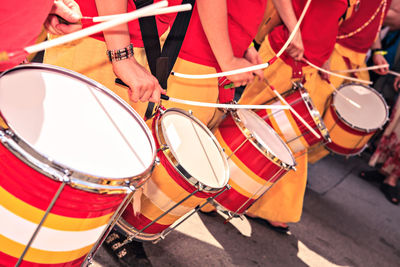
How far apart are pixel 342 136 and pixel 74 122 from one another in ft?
7.62

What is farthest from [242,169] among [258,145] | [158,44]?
[158,44]

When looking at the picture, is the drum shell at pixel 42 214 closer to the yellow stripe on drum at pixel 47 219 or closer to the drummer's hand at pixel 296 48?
the yellow stripe on drum at pixel 47 219

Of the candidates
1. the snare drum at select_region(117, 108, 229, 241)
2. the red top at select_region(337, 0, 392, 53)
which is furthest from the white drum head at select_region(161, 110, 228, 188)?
the red top at select_region(337, 0, 392, 53)

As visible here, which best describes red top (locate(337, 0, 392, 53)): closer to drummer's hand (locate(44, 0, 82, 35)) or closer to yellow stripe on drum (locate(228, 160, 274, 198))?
yellow stripe on drum (locate(228, 160, 274, 198))

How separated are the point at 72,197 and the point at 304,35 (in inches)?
76.4

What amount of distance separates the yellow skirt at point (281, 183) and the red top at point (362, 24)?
55 centimetres

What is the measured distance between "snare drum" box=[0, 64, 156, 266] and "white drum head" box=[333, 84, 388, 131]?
2.12 meters

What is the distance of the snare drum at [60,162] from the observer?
0.81 metres

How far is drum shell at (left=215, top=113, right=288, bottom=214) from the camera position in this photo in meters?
1.75

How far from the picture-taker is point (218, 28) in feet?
4.79

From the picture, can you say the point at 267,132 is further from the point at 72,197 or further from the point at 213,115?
the point at 72,197

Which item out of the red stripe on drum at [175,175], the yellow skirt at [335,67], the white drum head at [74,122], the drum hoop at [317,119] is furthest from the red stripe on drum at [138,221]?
the yellow skirt at [335,67]

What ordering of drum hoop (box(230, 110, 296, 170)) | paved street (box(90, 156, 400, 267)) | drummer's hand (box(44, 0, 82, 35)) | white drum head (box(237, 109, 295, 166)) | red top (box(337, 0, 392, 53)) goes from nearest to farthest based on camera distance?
1. drummer's hand (box(44, 0, 82, 35))
2. drum hoop (box(230, 110, 296, 170))
3. white drum head (box(237, 109, 295, 166))
4. paved street (box(90, 156, 400, 267))
5. red top (box(337, 0, 392, 53))

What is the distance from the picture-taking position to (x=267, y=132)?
2.05 m
